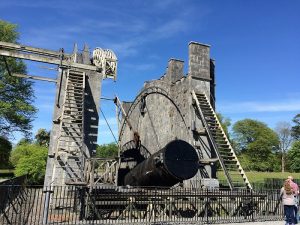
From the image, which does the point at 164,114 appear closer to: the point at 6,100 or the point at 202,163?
the point at 202,163

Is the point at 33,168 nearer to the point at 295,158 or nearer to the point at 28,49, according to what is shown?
the point at 28,49

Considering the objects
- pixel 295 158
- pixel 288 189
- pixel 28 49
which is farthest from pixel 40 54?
pixel 295 158

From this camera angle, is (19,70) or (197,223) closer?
(197,223)

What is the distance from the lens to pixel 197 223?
11.3 m

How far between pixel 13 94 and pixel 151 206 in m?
22.5

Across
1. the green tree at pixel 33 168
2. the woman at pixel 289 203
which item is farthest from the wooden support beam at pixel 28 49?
the woman at pixel 289 203

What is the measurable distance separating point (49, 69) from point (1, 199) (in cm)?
852

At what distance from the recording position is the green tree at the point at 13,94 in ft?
95.9

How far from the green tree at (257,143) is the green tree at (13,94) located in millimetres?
58999

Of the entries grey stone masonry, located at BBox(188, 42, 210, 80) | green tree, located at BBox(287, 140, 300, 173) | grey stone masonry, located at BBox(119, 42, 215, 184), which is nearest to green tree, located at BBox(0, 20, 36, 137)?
grey stone masonry, located at BBox(119, 42, 215, 184)

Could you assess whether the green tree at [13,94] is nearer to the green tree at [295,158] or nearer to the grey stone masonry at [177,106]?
the grey stone masonry at [177,106]

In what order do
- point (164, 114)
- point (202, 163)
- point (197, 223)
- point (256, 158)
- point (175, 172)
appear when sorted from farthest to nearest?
point (256, 158) < point (164, 114) < point (202, 163) < point (175, 172) < point (197, 223)

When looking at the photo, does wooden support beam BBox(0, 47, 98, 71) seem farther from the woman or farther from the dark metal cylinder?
the woman

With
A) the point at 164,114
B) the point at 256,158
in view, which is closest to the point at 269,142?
the point at 256,158
